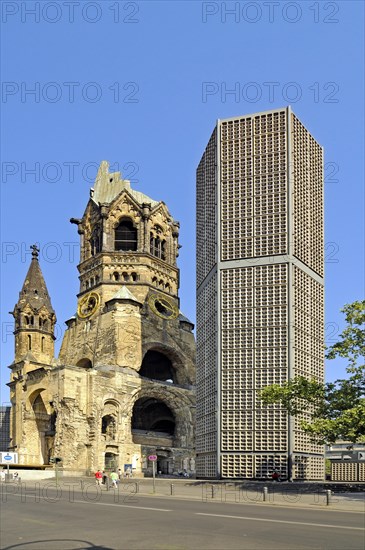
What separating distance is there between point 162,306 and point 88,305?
878 cm

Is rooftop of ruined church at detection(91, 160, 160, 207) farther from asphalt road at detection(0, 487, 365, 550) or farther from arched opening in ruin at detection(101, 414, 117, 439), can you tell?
asphalt road at detection(0, 487, 365, 550)

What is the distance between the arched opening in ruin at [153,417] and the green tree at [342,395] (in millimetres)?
43987

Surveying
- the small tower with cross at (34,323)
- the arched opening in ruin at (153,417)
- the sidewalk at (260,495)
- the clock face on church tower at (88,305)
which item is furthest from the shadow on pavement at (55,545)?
the small tower with cross at (34,323)

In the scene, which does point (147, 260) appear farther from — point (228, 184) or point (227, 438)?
point (227, 438)

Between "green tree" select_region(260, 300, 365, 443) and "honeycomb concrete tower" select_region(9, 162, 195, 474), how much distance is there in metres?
31.0

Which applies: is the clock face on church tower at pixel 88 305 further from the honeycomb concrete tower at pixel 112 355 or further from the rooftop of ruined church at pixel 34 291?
the rooftop of ruined church at pixel 34 291

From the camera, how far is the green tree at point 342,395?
35344 mm

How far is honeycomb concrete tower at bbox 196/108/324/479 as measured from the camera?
5072cm

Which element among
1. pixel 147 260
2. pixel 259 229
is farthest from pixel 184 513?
pixel 147 260

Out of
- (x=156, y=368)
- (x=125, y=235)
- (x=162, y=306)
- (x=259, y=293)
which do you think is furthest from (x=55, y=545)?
(x=156, y=368)

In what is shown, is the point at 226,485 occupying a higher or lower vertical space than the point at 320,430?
lower

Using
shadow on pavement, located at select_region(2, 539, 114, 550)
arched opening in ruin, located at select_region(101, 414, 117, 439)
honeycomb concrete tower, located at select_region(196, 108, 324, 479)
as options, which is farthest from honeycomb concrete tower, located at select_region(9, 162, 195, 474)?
shadow on pavement, located at select_region(2, 539, 114, 550)

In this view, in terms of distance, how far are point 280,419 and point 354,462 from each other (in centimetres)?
1135

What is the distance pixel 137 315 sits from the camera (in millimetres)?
77188
